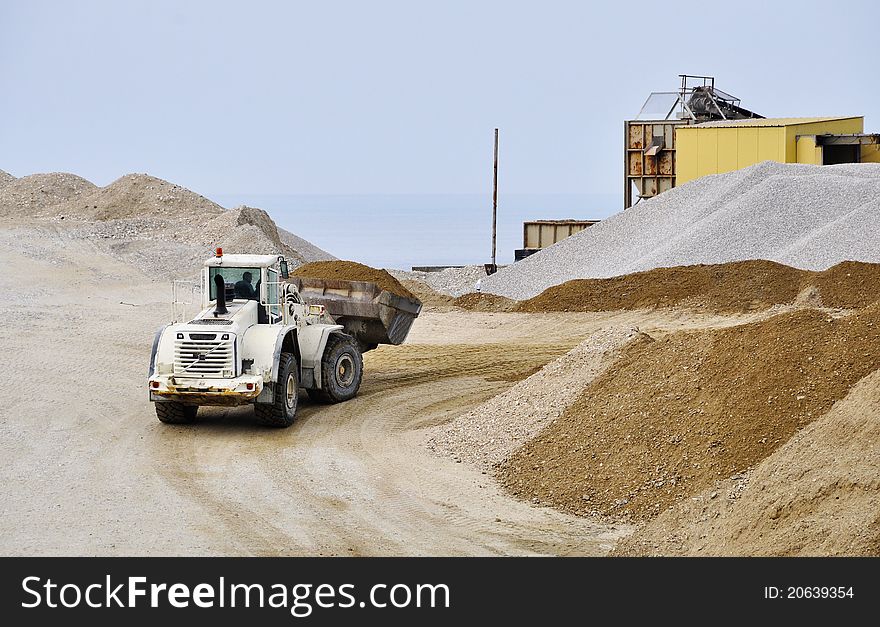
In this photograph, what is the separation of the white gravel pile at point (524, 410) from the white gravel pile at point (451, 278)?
16.0 m

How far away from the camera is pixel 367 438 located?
47.4 ft

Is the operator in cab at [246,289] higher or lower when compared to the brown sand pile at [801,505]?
higher

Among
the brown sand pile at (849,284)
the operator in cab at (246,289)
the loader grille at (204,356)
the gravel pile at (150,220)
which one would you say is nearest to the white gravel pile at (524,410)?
the loader grille at (204,356)

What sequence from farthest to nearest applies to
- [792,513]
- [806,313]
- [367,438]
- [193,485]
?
1. [367,438]
2. [806,313]
3. [193,485]
4. [792,513]

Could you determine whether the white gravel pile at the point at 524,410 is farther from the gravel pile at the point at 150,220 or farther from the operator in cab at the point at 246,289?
the gravel pile at the point at 150,220

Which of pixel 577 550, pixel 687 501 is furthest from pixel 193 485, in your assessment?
pixel 687 501

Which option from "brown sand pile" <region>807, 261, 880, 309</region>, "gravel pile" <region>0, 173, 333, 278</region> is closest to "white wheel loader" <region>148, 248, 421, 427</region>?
"brown sand pile" <region>807, 261, 880, 309</region>

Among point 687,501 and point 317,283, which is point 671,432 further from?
point 317,283

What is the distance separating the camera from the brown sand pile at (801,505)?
28.6 feet

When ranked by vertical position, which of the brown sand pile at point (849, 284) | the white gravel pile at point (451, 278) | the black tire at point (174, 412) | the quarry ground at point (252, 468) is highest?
the brown sand pile at point (849, 284)

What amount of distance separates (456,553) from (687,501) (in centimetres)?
211

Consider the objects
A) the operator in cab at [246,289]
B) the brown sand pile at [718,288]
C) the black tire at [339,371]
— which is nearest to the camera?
the operator in cab at [246,289]

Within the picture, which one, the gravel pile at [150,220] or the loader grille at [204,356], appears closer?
the loader grille at [204,356]

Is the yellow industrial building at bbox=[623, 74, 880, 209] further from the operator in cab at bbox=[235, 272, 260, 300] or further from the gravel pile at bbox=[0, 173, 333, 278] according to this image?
the operator in cab at bbox=[235, 272, 260, 300]
